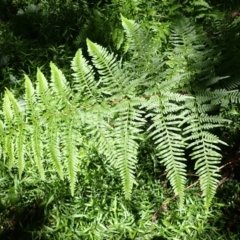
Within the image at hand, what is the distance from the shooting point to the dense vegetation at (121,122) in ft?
6.45

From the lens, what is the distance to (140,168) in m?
2.87

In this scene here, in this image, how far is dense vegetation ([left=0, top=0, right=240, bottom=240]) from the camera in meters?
1.96

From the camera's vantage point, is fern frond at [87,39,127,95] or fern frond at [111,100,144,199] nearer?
fern frond at [111,100,144,199]

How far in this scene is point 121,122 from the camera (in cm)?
197

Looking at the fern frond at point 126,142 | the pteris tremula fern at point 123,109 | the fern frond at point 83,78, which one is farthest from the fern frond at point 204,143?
the fern frond at point 83,78

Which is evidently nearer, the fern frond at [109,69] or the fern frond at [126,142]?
the fern frond at [126,142]

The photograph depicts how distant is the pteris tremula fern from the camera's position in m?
1.92

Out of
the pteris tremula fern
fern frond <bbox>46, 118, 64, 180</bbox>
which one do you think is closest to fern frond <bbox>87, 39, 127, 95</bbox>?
the pteris tremula fern

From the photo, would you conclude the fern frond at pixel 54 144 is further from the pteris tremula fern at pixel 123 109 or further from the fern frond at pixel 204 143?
the fern frond at pixel 204 143

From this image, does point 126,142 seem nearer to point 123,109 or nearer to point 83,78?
point 123,109

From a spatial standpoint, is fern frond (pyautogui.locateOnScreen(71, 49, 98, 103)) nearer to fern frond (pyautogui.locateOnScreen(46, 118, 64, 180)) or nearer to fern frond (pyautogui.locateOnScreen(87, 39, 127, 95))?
fern frond (pyautogui.locateOnScreen(87, 39, 127, 95))

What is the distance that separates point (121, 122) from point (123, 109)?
7 centimetres

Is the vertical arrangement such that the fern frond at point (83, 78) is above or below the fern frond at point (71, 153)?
above

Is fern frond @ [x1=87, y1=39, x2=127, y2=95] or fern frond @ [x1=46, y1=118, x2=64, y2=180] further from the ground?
fern frond @ [x1=87, y1=39, x2=127, y2=95]
